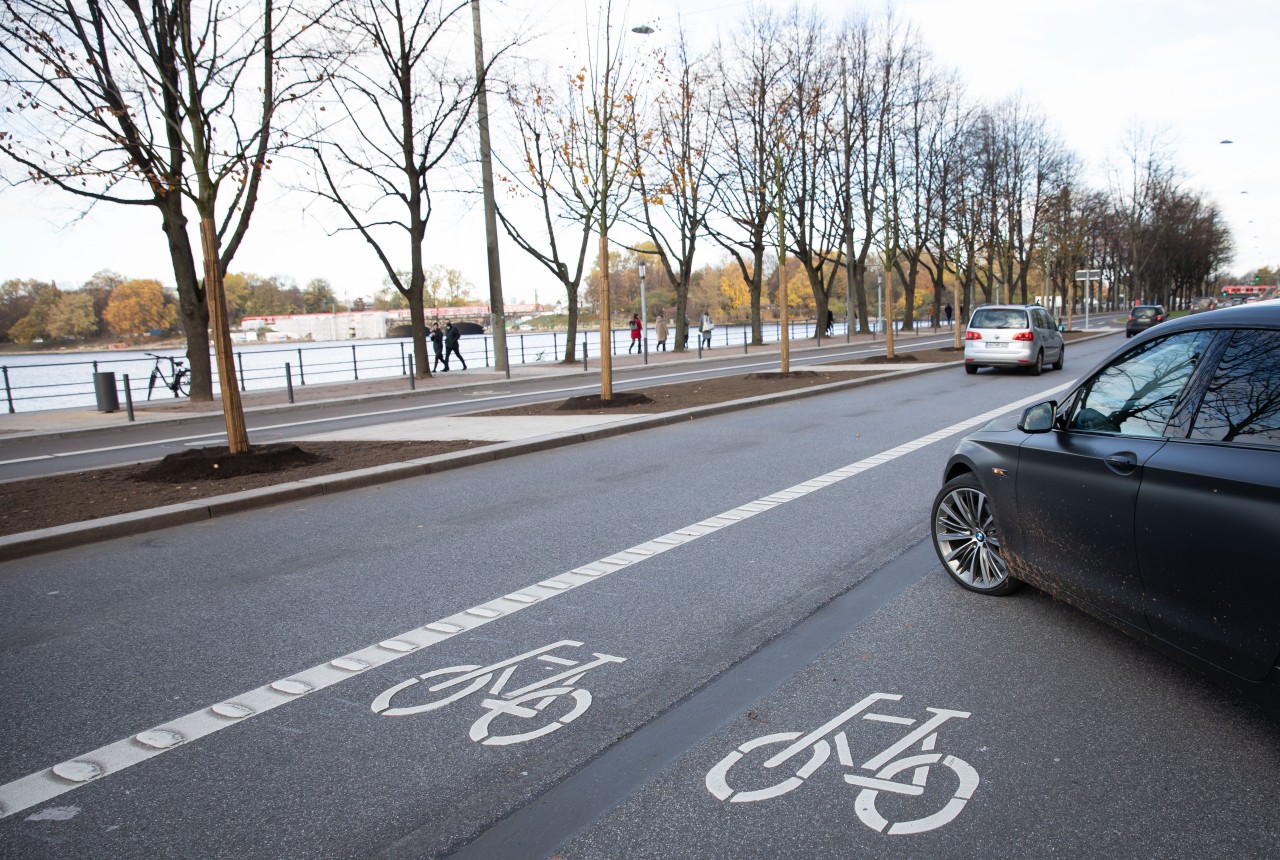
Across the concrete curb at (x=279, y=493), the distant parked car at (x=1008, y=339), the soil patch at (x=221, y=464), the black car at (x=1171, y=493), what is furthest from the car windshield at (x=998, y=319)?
the black car at (x=1171, y=493)

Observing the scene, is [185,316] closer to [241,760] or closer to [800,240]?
[241,760]

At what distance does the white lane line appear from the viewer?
10.3ft

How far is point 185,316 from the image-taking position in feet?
67.8

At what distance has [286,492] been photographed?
27.8ft

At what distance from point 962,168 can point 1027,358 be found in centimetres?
3225

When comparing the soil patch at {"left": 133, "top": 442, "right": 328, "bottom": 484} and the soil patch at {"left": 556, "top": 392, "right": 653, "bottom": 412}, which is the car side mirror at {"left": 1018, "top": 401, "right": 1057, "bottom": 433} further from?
the soil patch at {"left": 556, "top": 392, "right": 653, "bottom": 412}

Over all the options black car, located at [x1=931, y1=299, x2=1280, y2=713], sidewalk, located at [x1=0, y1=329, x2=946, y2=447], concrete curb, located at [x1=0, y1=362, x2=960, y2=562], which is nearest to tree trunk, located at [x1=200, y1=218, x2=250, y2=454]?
concrete curb, located at [x1=0, y1=362, x2=960, y2=562]

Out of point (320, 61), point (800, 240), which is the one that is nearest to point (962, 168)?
point (800, 240)

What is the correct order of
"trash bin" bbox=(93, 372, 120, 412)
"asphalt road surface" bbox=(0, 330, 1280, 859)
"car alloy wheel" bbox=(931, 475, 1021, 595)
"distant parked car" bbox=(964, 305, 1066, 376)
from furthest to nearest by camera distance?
"distant parked car" bbox=(964, 305, 1066, 376) < "trash bin" bbox=(93, 372, 120, 412) < "car alloy wheel" bbox=(931, 475, 1021, 595) < "asphalt road surface" bbox=(0, 330, 1280, 859)

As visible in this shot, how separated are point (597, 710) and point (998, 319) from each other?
21118 millimetres

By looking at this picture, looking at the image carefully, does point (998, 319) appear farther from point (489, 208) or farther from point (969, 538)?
point (969, 538)

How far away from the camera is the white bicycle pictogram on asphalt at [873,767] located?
277 cm

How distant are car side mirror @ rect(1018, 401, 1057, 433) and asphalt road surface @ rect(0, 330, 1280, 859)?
1024 mm

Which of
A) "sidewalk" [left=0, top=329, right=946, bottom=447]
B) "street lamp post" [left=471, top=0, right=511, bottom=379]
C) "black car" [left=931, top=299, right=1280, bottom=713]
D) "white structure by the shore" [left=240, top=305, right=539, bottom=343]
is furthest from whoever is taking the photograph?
"white structure by the shore" [left=240, top=305, right=539, bottom=343]
